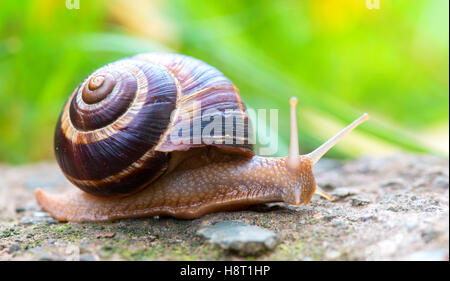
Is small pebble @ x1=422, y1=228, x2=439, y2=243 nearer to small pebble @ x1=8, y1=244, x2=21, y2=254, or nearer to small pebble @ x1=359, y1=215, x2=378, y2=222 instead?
small pebble @ x1=359, y1=215, x2=378, y2=222

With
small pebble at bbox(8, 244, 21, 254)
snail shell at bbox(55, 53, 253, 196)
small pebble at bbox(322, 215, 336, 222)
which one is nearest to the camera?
small pebble at bbox(8, 244, 21, 254)

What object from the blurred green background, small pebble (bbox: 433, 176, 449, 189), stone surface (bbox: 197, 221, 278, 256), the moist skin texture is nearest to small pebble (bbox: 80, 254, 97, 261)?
stone surface (bbox: 197, 221, 278, 256)

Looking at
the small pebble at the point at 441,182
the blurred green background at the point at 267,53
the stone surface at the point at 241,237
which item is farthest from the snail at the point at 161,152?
the blurred green background at the point at 267,53

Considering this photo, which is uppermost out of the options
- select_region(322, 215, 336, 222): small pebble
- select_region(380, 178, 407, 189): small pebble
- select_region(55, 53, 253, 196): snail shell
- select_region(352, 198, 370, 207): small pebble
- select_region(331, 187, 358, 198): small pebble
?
select_region(55, 53, 253, 196): snail shell

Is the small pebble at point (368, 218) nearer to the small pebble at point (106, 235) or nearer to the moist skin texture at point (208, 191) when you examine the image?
the moist skin texture at point (208, 191)

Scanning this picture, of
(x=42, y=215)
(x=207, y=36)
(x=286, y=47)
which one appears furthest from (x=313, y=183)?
(x=286, y=47)

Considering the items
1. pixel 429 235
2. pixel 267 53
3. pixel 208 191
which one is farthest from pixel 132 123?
pixel 267 53
